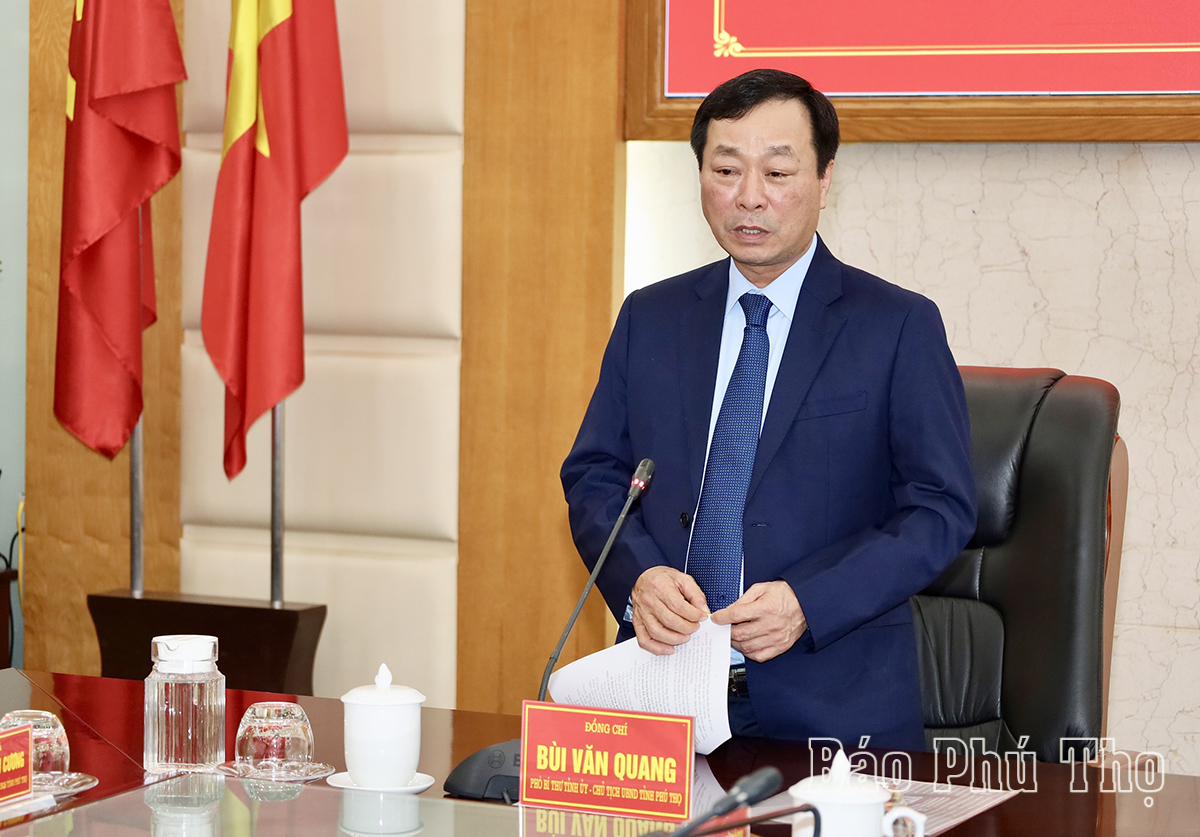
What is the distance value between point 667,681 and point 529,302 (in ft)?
5.62

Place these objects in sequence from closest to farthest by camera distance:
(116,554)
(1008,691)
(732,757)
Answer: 1. (732,757)
2. (1008,691)
3. (116,554)

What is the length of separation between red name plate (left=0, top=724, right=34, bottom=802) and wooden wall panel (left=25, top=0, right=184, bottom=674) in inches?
81.7

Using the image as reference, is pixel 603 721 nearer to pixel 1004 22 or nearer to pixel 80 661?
pixel 1004 22

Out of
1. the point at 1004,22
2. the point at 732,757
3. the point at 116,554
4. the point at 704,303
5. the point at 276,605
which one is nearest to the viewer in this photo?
the point at 732,757

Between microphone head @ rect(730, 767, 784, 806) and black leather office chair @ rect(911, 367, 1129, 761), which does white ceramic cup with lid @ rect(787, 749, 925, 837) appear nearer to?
microphone head @ rect(730, 767, 784, 806)

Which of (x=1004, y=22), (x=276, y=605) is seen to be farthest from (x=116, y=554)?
(x=1004, y=22)

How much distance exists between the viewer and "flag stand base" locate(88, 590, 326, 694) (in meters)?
2.86

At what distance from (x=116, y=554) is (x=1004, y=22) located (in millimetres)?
2585

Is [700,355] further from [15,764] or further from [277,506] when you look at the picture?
[277,506]

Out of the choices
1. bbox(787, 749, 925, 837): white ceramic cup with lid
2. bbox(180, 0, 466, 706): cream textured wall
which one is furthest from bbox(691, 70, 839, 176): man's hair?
bbox(180, 0, 466, 706): cream textured wall

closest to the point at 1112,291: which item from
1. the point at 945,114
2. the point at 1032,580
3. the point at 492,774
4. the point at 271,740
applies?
the point at 945,114

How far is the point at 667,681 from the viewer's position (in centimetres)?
142

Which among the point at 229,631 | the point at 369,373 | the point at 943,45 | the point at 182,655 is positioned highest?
the point at 943,45

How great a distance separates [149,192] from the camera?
296cm
